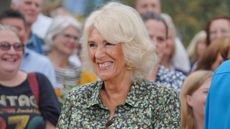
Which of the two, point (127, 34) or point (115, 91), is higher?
point (127, 34)

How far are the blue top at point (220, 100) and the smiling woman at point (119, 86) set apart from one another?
3.97 ft

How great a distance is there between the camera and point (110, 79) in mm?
5152

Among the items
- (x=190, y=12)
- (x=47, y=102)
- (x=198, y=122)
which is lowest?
(x=190, y=12)

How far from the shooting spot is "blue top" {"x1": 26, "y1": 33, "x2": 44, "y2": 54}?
9.26 m

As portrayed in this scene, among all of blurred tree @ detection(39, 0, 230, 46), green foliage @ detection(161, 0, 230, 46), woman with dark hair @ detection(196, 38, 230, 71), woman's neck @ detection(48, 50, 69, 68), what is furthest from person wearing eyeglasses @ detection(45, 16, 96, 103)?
green foliage @ detection(161, 0, 230, 46)

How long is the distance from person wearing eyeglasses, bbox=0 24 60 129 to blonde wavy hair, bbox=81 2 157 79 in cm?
110

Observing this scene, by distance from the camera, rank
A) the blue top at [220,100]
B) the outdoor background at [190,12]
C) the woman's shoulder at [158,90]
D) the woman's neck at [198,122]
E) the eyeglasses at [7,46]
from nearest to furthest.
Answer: the blue top at [220,100], the woman's shoulder at [158,90], the woman's neck at [198,122], the eyeglasses at [7,46], the outdoor background at [190,12]

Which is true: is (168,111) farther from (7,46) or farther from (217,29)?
(217,29)

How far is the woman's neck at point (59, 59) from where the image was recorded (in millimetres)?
8594

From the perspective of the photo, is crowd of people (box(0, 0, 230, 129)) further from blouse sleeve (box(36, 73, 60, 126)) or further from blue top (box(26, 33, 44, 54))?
blue top (box(26, 33, 44, 54))

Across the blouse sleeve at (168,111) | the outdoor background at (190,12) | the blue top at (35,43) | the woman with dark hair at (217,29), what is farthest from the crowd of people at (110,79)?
the outdoor background at (190,12)

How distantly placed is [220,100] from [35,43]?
5971 mm

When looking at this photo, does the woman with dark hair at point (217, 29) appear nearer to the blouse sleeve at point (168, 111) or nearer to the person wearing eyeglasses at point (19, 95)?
the person wearing eyeglasses at point (19, 95)

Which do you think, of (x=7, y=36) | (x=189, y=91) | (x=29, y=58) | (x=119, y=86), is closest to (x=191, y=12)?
(x=29, y=58)
